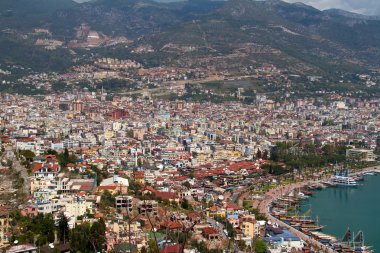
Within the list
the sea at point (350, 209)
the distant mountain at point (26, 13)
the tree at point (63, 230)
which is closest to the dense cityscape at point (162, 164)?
the tree at point (63, 230)

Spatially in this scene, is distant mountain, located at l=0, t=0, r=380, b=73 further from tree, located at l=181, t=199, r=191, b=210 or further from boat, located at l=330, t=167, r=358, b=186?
tree, located at l=181, t=199, r=191, b=210

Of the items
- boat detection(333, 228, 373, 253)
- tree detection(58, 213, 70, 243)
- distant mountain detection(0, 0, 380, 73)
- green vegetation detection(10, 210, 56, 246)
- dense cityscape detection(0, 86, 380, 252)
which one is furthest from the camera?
distant mountain detection(0, 0, 380, 73)

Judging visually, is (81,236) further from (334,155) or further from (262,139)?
(262,139)

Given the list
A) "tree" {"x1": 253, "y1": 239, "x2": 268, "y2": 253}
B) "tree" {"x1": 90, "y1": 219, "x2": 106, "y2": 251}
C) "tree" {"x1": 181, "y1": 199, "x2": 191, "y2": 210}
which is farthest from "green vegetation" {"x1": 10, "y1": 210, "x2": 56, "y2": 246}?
"tree" {"x1": 181, "y1": 199, "x2": 191, "y2": 210}

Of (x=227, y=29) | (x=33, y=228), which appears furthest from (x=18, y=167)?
(x=227, y=29)

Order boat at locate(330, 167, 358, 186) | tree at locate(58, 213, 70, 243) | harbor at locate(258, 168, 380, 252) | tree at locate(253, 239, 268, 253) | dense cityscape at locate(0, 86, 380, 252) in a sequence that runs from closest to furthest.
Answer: tree at locate(58, 213, 70, 243) → dense cityscape at locate(0, 86, 380, 252) → tree at locate(253, 239, 268, 253) → harbor at locate(258, 168, 380, 252) → boat at locate(330, 167, 358, 186)

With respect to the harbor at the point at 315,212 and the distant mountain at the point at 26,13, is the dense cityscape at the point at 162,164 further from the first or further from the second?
the distant mountain at the point at 26,13

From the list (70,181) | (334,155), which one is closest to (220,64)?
(334,155)

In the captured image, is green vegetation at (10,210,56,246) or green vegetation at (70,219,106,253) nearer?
green vegetation at (70,219,106,253)

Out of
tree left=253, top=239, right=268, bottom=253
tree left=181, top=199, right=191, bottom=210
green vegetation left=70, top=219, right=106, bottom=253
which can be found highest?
green vegetation left=70, top=219, right=106, bottom=253
